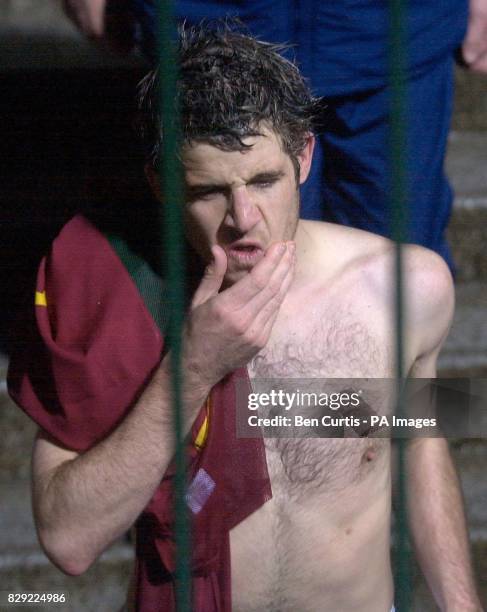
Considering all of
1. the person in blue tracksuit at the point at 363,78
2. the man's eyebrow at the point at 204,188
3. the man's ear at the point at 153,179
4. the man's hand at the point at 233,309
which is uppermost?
the person in blue tracksuit at the point at 363,78

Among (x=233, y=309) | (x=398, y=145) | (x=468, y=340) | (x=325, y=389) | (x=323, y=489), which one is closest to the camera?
(x=398, y=145)

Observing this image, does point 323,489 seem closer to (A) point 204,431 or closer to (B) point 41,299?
(A) point 204,431

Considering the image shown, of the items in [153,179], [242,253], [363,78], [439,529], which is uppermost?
[363,78]

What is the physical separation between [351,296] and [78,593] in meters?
0.70

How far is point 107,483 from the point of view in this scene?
1009 mm

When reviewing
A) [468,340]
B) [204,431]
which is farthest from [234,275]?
[468,340]

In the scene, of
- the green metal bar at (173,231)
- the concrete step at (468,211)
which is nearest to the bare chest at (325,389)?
the green metal bar at (173,231)

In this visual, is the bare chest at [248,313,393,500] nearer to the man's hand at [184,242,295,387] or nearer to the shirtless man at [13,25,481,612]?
the shirtless man at [13,25,481,612]

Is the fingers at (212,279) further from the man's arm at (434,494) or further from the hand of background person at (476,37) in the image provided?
the hand of background person at (476,37)

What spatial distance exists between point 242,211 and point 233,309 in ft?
0.47

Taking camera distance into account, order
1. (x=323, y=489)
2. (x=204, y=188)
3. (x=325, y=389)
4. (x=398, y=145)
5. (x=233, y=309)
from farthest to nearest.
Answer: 1. (x=323, y=489)
2. (x=325, y=389)
3. (x=204, y=188)
4. (x=233, y=309)
5. (x=398, y=145)

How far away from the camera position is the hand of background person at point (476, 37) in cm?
129

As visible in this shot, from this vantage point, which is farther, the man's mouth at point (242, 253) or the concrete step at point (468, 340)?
the concrete step at point (468, 340)

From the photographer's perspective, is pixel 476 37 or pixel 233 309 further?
pixel 476 37
